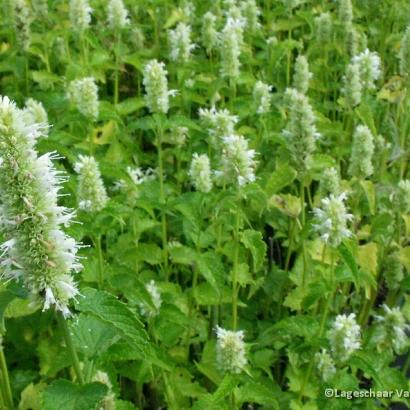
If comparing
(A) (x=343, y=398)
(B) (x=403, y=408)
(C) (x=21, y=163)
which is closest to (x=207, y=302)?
(A) (x=343, y=398)

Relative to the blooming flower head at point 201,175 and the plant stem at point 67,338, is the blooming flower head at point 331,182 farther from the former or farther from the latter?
the plant stem at point 67,338

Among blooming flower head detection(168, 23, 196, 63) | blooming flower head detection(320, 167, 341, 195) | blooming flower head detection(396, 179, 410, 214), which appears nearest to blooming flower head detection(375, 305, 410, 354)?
blooming flower head detection(396, 179, 410, 214)

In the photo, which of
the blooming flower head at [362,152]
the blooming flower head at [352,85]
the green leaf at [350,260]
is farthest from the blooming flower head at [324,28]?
the green leaf at [350,260]

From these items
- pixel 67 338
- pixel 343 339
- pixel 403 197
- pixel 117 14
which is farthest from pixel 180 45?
pixel 67 338

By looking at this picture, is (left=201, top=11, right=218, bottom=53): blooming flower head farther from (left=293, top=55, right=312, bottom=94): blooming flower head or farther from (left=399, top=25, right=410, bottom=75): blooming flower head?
(left=399, top=25, right=410, bottom=75): blooming flower head

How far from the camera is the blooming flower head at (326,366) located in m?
2.76

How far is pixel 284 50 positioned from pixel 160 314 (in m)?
2.52

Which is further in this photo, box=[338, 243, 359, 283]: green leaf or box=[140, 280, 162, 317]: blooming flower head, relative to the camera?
box=[140, 280, 162, 317]: blooming flower head

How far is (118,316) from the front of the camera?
165cm

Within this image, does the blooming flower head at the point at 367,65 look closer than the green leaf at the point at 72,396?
No

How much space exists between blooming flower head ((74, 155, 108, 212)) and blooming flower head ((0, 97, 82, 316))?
97 cm

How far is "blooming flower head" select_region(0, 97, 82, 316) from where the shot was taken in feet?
4.76

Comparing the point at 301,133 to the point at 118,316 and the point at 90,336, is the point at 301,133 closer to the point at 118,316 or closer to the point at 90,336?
the point at 90,336

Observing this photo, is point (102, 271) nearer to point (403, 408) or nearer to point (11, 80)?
point (403, 408)
